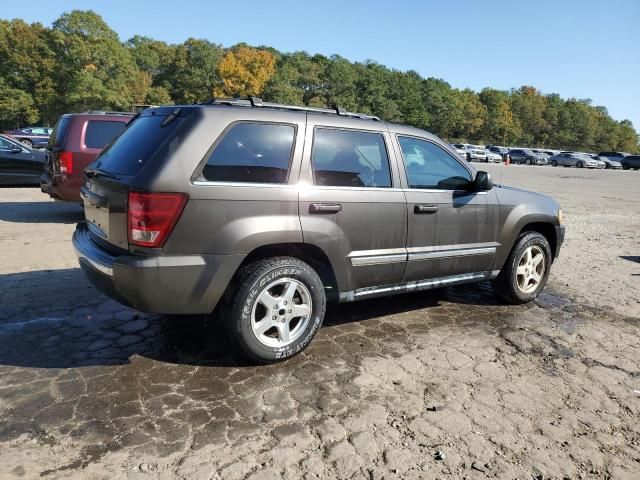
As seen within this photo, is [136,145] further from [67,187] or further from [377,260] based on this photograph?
[67,187]

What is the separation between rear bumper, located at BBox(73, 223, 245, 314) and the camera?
320 cm

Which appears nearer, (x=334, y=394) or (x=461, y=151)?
(x=334, y=394)

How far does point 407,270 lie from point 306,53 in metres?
107

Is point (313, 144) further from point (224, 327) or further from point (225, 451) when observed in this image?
point (225, 451)

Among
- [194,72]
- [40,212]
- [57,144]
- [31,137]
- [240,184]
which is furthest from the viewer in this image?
[194,72]

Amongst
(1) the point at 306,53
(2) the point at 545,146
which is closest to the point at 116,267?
(1) the point at 306,53

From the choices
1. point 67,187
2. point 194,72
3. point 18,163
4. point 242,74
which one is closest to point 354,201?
point 67,187

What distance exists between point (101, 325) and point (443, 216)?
3.19 meters

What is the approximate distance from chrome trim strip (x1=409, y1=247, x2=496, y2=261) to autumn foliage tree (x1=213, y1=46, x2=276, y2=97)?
76.8 m

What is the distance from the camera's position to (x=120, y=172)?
3498 millimetres

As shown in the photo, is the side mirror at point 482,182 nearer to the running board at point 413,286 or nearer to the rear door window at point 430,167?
the rear door window at point 430,167

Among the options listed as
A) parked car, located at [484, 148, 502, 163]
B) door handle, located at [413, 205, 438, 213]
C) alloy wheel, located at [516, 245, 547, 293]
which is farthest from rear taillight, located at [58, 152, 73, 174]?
parked car, located at [484, 148, 502, 163]

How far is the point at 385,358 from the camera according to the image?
155 inches

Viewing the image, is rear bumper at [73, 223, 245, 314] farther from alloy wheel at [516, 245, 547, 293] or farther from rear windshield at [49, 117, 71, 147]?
rear windshield at [49, 117, 71, 147]
